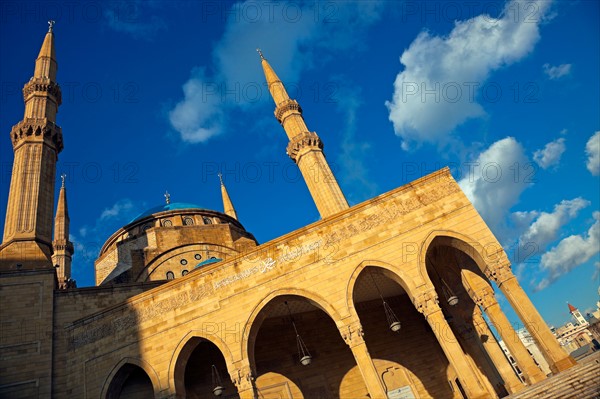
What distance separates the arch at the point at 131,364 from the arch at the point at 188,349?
49 cm

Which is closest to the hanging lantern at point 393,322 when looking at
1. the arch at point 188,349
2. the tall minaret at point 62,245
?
the arch at point 188,349

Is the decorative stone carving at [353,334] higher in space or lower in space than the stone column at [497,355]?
higher

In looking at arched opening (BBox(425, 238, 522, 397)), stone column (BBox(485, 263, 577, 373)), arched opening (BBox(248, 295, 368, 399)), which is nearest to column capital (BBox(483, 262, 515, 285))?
stone column (BBox(485, 263, 577, 373))

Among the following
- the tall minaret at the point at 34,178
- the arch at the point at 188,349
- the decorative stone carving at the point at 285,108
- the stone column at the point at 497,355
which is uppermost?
the decorative stone carving at the point at 285,108

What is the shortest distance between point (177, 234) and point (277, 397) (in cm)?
1301

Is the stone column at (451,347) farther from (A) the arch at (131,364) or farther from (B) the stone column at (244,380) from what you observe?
(A) the arch at (131,364)

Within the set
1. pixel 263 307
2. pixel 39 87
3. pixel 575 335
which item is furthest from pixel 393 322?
pixel 575 335

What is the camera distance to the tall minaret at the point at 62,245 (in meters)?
25.9

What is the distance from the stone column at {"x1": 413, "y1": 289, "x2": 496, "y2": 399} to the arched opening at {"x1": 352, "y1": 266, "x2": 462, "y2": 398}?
2.66 metres

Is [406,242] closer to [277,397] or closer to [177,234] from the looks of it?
[277,397]

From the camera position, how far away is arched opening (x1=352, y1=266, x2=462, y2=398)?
14.6 meters

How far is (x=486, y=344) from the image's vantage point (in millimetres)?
12914

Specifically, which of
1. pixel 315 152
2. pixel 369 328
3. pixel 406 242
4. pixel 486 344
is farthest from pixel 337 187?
pixel 486 344

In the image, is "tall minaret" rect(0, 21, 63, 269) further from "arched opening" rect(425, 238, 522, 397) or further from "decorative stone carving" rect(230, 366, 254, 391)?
"arched opening" rect(425, 238, 522, 397)
